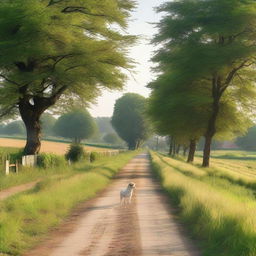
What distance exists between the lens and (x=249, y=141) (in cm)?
16800

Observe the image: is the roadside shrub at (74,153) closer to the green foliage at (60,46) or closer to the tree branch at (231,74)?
the green foliage at (60,46)

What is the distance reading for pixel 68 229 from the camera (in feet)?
38.5

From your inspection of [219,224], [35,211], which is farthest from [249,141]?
[219,224]

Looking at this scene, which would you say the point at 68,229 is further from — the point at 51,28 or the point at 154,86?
the point at 154,86

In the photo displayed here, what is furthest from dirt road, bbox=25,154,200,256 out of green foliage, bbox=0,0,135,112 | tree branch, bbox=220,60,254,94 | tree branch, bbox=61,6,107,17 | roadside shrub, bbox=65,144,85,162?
roadside shrub, bbox=65,144,85,162

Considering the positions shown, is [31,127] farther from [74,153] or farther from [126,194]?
[126,194]

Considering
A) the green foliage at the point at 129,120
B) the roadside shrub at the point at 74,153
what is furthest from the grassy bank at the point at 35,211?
the green foliage at the point at 129,120

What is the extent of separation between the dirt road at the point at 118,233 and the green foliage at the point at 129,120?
10046 cm

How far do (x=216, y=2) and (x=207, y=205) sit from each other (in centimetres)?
1978

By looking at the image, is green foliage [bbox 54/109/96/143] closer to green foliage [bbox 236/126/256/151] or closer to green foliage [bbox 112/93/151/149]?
green foliage [bbox 112/93/151/149]

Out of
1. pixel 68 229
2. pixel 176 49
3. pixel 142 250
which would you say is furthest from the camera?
pixel 176 49

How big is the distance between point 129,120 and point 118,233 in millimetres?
106557

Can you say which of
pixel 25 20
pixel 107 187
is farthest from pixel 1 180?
pixel 25 20

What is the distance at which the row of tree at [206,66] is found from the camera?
27.9 metres
